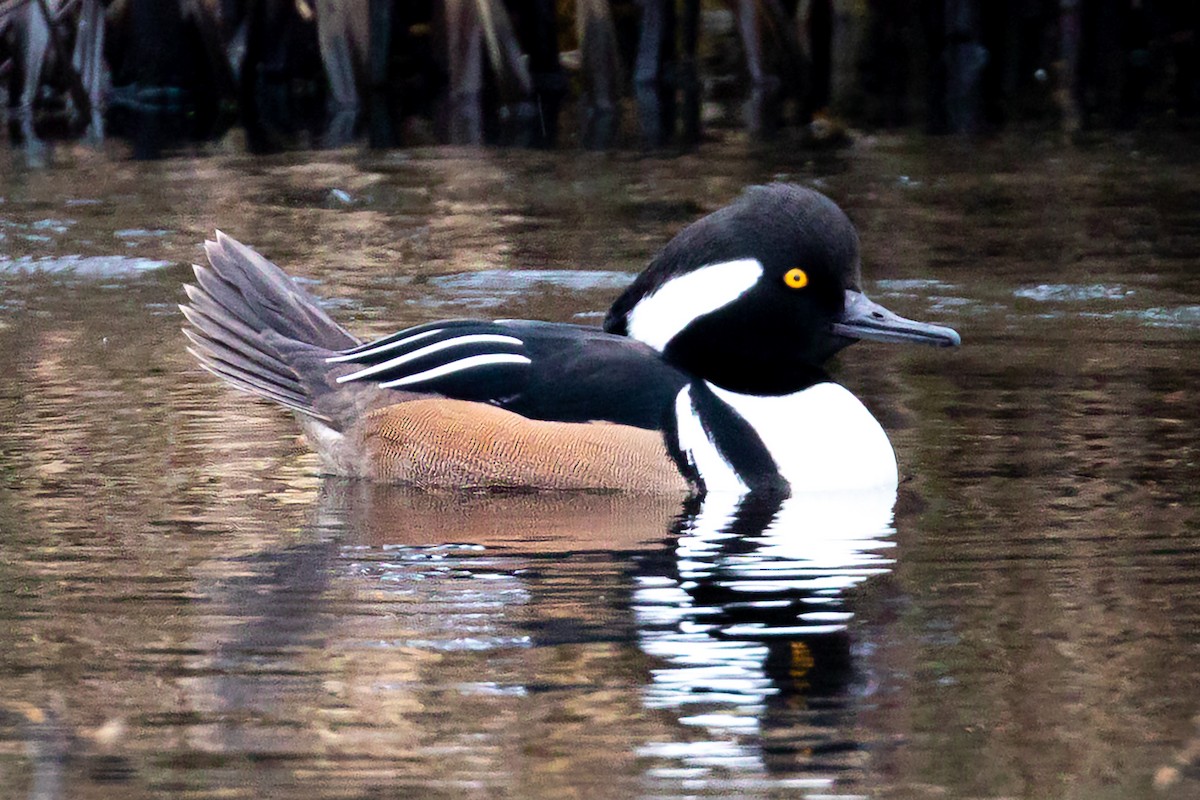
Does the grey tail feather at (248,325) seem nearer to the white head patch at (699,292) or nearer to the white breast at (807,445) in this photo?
the white head patch at (699,292)

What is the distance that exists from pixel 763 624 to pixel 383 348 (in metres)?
1.99

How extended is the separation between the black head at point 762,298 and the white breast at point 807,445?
0.42ft

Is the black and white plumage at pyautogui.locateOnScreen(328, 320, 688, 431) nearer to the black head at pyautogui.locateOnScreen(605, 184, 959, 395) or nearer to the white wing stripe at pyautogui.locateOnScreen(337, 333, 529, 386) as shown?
the white wing stripe at pyautogui.locateOnScreen(337, 333, 529, 386)

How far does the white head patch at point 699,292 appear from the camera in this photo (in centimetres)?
630

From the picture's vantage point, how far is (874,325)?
6367mm

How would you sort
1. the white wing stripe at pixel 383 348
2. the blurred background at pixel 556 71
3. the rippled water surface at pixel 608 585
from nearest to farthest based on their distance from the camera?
the rippled water surface at pixel 608 585 → the white wing stripe at pixel 383 348 → the blurred background at pixel 556 71

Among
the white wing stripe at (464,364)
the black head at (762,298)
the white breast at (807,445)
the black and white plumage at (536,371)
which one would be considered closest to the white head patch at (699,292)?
the black head at (762,298)

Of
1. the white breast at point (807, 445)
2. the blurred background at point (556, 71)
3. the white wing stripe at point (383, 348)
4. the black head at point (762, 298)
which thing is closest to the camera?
the white breast at point (807, 445)

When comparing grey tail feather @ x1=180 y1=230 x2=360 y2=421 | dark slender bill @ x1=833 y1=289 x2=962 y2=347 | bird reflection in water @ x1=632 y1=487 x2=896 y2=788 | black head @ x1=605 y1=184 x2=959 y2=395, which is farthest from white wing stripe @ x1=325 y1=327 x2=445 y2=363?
dark slender bill @ x1=833 y1=289 x2=962 y2=347

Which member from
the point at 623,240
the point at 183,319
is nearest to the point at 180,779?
the point at 183,319

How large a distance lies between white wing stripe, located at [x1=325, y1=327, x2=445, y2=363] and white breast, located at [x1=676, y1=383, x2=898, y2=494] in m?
0.83

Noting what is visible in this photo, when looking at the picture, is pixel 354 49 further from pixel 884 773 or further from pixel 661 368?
pixel 884 773

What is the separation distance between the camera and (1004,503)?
613cm

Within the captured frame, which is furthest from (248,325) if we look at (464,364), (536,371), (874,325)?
(874,325)
